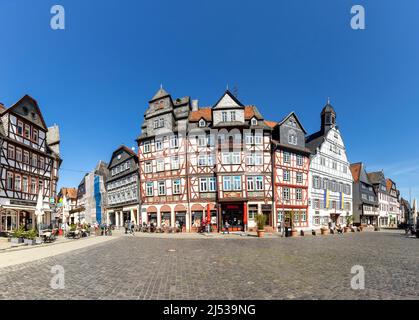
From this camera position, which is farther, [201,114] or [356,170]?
[356,170]

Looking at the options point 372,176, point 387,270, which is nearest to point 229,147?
point 387,270

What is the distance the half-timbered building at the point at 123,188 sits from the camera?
39562mm

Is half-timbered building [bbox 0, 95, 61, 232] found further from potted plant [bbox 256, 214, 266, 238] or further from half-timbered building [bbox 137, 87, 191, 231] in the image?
potted plant [bbox 256, 214, 266, 238]

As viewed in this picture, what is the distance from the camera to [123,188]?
142 ft

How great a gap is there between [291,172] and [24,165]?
32137 millimetres

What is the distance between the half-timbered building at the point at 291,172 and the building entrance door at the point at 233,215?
179 inches

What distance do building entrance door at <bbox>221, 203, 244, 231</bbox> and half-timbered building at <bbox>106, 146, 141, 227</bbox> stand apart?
41.4ft

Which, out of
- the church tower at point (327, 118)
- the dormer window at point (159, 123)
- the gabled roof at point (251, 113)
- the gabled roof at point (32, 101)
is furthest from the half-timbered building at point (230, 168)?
the gabled roof at point (32, 101)

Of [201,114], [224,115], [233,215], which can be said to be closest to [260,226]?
[233,215]

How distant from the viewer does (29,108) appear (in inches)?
1192

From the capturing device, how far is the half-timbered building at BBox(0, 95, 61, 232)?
2580 centimetres

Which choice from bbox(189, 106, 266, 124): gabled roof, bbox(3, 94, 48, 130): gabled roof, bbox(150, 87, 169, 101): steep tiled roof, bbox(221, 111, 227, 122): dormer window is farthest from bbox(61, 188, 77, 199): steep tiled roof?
bbox(221, 111, 227, 122): dormer window

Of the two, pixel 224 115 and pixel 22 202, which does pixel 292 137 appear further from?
pixel 22 202

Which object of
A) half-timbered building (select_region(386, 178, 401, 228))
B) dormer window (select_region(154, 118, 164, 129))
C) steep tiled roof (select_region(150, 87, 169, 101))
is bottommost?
half-timbered building (select_region(386, 178, 401, 228))
